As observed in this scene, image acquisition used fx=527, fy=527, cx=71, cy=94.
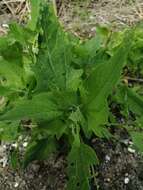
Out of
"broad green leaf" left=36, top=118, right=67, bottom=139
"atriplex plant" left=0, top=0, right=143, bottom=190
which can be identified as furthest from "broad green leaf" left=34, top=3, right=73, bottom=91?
"broad green leaf" left=36, top=118, right=67, bottom=139

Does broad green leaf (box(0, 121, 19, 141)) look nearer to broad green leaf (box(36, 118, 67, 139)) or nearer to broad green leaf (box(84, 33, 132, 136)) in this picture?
broad green leaf (box(36, 118, 67, 139))

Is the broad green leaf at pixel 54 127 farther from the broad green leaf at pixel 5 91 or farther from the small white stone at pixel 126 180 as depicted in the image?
the small white stone at pixel 126 180

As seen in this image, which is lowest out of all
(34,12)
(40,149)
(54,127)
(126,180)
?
(126,180)

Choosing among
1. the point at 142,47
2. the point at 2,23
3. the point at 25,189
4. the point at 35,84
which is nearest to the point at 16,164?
the point at 25,189

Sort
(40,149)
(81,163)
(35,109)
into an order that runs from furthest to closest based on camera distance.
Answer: (40,149), (81,163), (35,109)

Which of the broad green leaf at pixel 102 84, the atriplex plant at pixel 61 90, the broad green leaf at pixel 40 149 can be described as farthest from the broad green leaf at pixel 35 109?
the broad green leaf at pixel 40 149

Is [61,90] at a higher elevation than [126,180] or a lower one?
higher

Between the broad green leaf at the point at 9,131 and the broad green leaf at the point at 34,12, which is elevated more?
the broad green leaf at the point at 34,12

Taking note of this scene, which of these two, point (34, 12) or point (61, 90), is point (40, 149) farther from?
point (34, 12)

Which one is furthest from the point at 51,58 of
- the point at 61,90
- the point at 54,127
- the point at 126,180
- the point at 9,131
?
the point at 126,180
